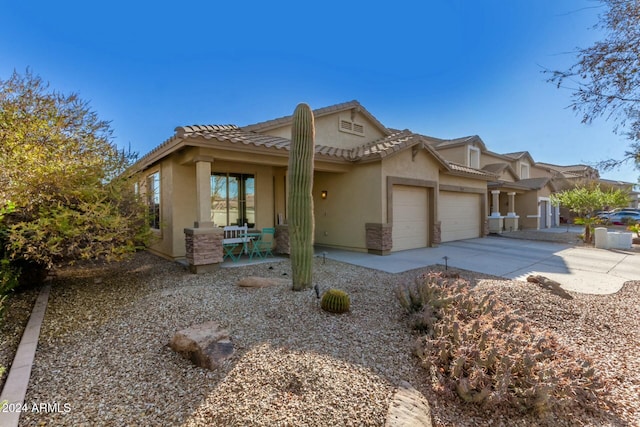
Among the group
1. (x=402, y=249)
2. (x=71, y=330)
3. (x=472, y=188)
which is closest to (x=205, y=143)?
(x=71, y=330)

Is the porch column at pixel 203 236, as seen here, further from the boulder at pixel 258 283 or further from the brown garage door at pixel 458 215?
the brown garage door at pixel 458 215

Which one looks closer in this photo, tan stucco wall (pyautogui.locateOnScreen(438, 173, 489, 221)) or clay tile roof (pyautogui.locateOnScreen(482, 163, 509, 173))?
tan stucco wall (pyautogui.locateOnScreen(438, 173, 489, 221))

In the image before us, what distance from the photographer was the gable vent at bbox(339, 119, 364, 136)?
1256 centimetres

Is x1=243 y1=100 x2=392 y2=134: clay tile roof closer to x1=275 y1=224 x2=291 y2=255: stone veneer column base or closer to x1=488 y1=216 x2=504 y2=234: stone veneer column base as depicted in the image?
x1=275 y1=224 x2=291 y2=255: stone veneer column base

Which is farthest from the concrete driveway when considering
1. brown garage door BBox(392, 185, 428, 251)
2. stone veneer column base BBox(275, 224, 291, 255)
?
stone veneer column base BBox(275, 224, 291, 255)

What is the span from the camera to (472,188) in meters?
14.8

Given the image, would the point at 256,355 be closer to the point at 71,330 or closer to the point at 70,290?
the point at 71,330

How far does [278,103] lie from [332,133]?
Answer: 405 centimetres

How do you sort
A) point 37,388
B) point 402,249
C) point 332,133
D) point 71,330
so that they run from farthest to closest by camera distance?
point 332,133 < point 402,249 < point 71,330 < point 37,388

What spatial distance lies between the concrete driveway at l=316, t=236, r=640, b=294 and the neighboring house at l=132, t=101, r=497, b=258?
950 millimetres

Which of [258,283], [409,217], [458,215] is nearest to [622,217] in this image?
[458,215]

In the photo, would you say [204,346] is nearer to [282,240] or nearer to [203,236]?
[203,236]

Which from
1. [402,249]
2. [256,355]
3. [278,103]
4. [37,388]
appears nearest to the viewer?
[37,388]

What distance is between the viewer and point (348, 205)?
434 inches
